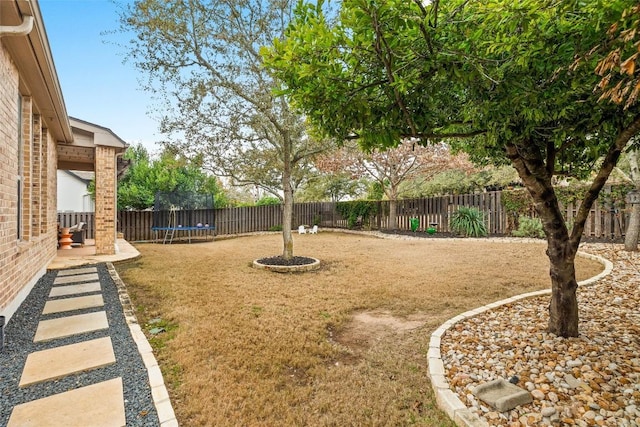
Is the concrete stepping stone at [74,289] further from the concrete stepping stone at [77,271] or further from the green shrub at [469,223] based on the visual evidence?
the green shrub at [469,223]

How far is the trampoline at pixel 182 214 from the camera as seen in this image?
13055 millimetres

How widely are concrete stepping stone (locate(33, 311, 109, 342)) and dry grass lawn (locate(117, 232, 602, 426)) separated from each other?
40 cm

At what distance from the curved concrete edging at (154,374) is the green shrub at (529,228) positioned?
10238 millimetres

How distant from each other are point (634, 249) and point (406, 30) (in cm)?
773

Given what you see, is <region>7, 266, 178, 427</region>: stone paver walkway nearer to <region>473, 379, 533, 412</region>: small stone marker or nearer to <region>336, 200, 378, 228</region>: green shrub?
<region>473, 379, 533, 412</region>: small stone marker

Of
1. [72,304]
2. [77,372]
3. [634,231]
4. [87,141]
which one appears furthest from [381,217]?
Answer: [77,372]

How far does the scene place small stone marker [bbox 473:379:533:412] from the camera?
1954 millimetres

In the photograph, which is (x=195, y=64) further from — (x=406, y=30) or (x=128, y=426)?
(x=128, y=426)

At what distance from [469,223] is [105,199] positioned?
1057cm

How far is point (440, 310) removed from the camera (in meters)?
3.97

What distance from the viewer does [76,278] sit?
5.11 meters

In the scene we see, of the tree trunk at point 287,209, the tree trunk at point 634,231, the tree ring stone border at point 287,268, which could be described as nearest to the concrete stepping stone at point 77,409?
the tree ring stone border at point 287,268

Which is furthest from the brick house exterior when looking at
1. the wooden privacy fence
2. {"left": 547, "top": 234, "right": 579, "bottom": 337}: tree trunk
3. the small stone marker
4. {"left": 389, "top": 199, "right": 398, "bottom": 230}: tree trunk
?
{"left": 389, "top": 199, "right": 398, "bottom": 230}: tree trunk

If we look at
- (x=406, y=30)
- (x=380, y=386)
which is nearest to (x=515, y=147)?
(x=406, y=30)
